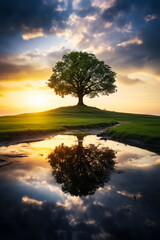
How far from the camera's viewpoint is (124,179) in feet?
23.4

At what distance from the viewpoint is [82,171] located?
8031 millimetres

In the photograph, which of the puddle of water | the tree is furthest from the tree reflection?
the tree

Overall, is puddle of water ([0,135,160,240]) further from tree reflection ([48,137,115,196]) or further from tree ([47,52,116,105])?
tree ([47,52,116,105])

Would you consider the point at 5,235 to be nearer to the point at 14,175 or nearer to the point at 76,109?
the point at 14,175

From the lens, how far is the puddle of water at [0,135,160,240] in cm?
414

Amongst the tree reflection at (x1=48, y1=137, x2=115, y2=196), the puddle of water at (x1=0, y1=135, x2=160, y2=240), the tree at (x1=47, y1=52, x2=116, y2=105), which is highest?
the tree at (x1=47, y1=52, x2=116, y2=105)

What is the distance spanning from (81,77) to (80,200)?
61421 millimetres

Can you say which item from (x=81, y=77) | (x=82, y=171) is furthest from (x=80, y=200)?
(x=81, y=77)

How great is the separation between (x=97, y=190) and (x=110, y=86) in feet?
210

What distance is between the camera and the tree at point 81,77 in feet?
205

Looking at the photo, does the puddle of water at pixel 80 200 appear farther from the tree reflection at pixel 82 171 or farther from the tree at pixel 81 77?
the tree at pixel 81 77

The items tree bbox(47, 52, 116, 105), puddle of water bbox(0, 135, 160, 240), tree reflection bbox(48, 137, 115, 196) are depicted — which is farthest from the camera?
tree bbox(47, 52, 116, 105)

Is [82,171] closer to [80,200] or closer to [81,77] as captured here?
[80,200]

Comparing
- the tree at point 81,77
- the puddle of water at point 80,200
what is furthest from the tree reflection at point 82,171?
the tree at point 81,77
